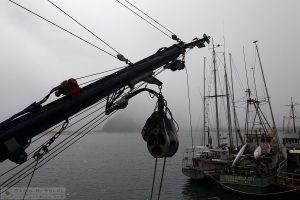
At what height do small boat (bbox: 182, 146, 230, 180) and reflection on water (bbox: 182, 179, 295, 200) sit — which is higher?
small boat (bbox: 182, 146, 230, 180)

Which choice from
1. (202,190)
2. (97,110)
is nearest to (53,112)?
(97,110)

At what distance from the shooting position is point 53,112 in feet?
21.0

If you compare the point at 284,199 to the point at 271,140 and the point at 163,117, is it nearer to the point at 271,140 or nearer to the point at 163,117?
the point at 271,140

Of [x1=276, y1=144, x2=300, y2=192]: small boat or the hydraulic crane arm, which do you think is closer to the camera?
the hydraulic crane arm

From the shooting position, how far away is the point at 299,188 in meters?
26.7

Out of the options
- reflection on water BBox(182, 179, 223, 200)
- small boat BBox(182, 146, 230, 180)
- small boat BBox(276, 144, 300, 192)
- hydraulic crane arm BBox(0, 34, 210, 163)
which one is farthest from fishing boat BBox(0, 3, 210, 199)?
small boat BBox(182, 146, 230, 180)

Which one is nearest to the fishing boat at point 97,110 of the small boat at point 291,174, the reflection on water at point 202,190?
the small boat at point 291,174

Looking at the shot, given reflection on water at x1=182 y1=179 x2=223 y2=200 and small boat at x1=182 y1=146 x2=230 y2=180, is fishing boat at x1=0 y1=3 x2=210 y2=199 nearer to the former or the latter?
reflection on water at x1=182 y1=179 x2=223 y2=200

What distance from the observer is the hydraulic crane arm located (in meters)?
6.11

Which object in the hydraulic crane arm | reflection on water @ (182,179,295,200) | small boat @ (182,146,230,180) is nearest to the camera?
the hydraulic crane arm

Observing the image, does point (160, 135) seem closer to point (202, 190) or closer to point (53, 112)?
point (53, 112)

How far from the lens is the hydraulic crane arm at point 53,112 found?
6105 mm

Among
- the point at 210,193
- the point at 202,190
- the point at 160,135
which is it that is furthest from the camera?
the point at 202,190

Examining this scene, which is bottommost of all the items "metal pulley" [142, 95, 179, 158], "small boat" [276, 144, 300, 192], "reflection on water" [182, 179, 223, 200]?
"reflection on water" [182, 179, 223, 200]
